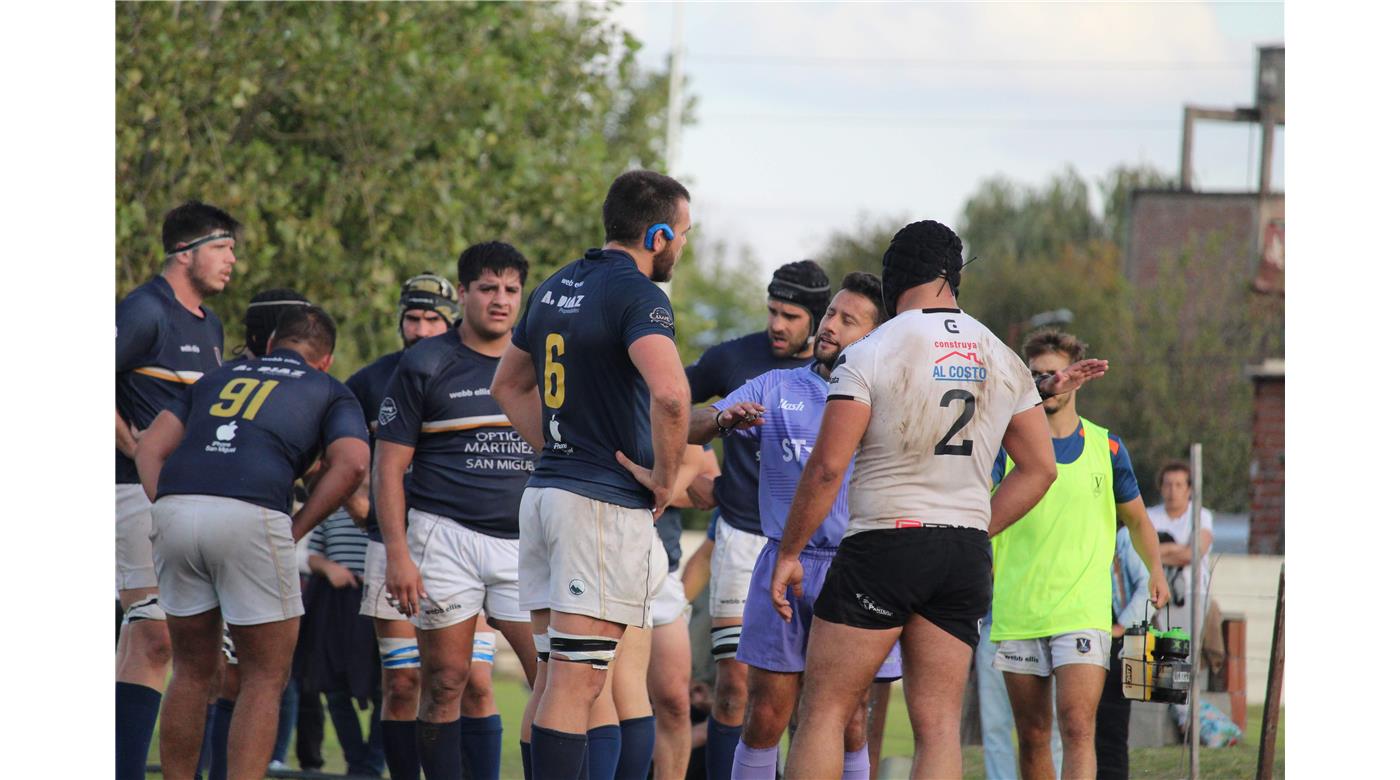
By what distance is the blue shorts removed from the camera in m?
6.34

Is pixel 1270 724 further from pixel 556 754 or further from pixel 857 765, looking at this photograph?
pixel 556 754

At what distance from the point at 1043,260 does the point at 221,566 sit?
4927cm

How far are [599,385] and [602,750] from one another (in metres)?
1.25

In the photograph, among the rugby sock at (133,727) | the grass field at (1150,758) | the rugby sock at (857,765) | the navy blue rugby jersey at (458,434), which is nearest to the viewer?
the rugby sock at (857,765)

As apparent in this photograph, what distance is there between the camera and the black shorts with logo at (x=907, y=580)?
5293 millimetres

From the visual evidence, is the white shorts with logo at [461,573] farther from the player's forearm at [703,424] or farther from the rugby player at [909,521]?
the rugby player at [909,521]

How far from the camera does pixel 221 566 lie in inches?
247

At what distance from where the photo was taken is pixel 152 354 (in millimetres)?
7121

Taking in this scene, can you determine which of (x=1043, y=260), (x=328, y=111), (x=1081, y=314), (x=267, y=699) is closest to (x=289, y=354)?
(x=267, y=699)

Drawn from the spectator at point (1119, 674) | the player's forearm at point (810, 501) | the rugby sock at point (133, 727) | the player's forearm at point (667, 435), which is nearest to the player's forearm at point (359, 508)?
the rugby sock at point (133, 727)

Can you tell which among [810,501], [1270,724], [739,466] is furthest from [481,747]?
[1270,724]

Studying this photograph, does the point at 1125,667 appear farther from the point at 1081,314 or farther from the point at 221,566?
the point at 1081,314

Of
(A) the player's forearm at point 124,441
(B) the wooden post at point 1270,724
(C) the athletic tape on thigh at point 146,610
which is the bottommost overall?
(B) the wooden post at point 1270,724

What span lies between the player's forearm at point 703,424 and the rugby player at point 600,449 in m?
0.53
